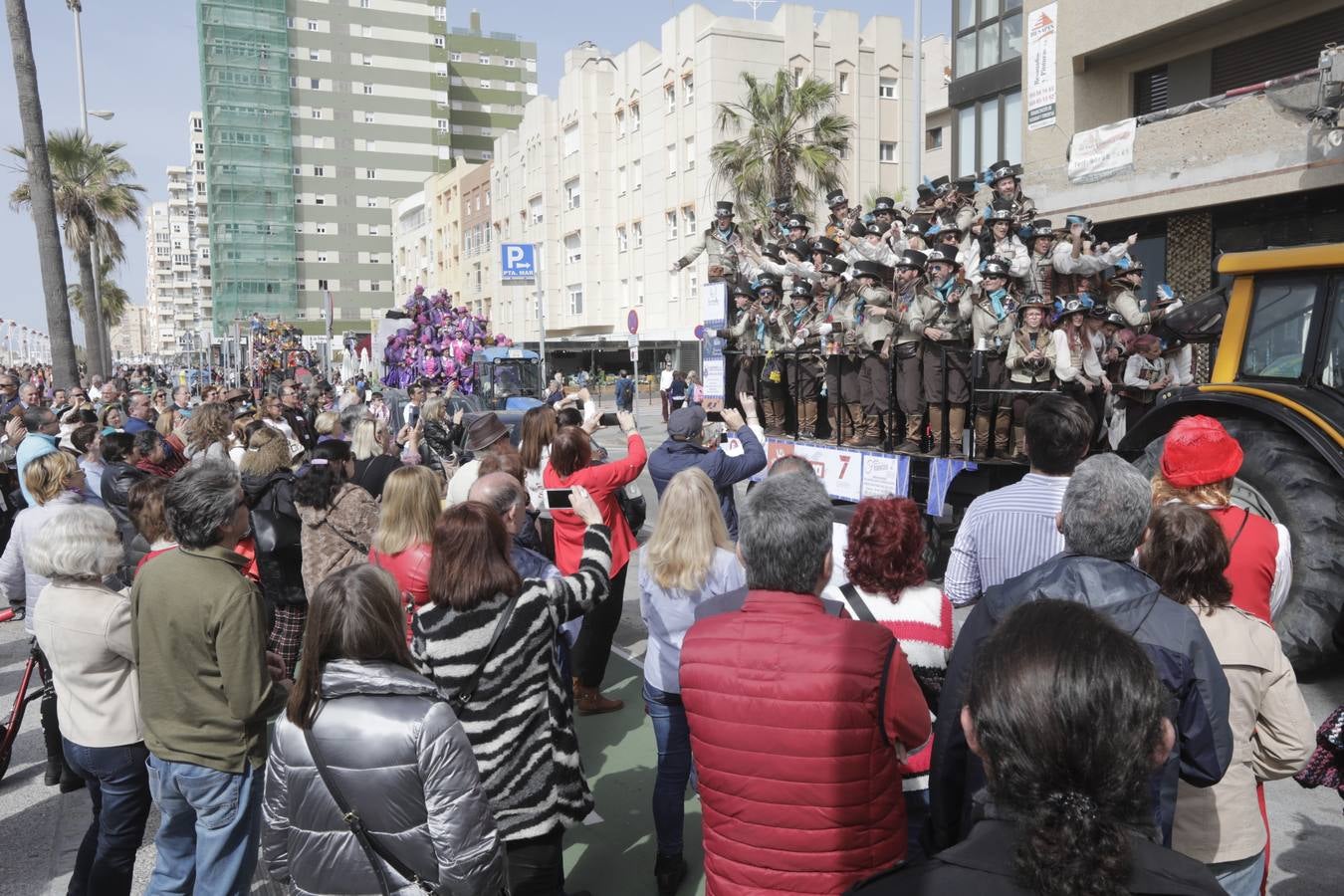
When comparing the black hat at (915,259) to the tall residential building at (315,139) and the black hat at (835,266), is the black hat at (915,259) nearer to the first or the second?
the black hat at (835,266)

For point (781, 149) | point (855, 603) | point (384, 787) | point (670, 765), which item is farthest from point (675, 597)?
point (781, 149)

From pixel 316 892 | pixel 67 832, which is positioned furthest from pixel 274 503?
pixel 316 892

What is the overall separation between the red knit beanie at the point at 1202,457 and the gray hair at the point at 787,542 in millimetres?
2032

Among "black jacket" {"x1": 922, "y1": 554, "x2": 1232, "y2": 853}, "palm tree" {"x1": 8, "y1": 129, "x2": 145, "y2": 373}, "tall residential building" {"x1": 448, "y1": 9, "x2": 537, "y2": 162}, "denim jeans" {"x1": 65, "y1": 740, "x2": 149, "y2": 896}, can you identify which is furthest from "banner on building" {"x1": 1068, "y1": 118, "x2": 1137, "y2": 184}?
"tall residential building" {"x1": 448, "y1": 9, "x2": 537, "y2": 162}

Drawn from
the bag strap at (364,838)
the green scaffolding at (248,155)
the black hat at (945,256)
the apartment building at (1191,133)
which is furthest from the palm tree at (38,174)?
the green scaffolding at (248,155)

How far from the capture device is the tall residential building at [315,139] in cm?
7494

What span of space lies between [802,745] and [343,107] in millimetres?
86557

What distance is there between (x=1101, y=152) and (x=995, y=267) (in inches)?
375

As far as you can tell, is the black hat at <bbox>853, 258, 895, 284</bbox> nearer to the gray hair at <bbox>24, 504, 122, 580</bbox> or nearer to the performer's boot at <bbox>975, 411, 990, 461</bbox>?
the performer's boot at <bbox>975, 411, 990, 461</bbox>

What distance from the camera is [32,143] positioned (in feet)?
46.4

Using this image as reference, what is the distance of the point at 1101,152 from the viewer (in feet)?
52.5

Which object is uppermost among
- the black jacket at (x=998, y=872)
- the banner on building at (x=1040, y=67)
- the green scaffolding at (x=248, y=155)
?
the green scaffolding at (x=248, y=155)

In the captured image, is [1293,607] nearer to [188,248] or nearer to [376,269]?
[376,269]

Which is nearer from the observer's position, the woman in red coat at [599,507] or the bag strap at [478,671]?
the bag strap at [478,671]
